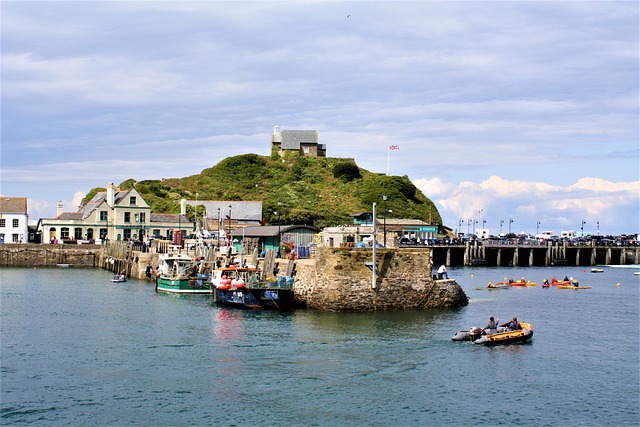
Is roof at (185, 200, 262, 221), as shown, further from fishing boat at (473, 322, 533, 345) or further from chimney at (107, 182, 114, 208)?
fishing boat at (473, 322, 533, 345)

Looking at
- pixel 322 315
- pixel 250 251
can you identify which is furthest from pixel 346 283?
pixel 250 251

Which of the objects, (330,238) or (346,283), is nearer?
(346,283)

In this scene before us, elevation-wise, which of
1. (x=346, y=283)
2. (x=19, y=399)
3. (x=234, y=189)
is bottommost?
(x=19, y=399)

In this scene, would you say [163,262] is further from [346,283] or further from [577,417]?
[577,417]

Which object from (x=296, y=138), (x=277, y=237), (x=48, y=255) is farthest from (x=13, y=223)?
(x=296, y=138)

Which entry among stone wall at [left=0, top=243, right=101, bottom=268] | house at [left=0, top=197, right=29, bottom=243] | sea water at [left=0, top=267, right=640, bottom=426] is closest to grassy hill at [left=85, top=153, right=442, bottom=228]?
house at [left=0, top=197, right=29, bottom=243]

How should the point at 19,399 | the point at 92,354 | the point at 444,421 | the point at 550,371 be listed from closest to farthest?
the point at 444,421
the point at 19,399
the point at 550,371
the point at 92,354

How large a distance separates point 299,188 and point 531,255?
57.5 m

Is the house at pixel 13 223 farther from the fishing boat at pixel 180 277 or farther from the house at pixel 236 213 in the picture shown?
the fishing boat at pixel 180 277

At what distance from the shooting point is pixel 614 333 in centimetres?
4869

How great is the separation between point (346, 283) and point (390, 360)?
14.6 metres

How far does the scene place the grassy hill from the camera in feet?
510

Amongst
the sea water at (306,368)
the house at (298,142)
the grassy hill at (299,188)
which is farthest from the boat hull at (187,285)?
the house at (298,142)

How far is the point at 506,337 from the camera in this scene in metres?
43.7
